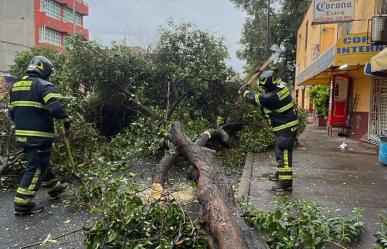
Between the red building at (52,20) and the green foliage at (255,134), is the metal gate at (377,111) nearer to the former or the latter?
the green foliage at (255,134)

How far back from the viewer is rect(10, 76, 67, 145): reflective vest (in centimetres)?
470

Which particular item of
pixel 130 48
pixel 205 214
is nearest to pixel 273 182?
pixel 205 214

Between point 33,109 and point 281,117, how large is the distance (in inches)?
133

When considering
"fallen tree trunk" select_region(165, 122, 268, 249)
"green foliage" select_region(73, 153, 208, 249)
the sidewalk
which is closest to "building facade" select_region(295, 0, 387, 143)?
the sidewalk

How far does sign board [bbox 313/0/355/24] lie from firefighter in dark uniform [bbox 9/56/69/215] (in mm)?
8118

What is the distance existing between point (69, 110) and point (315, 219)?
4739 mm

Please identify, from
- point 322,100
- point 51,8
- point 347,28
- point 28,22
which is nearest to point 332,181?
point 347,28

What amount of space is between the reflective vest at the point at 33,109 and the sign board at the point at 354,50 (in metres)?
6.80

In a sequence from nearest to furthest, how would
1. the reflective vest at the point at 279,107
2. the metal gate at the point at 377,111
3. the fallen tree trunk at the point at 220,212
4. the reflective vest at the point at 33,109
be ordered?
the fallen tree trunk at the point at 220,212, the reflective vest at the point at 33,109, the reflective vest at the point at 279,107, the metal gate at the point at 377,111

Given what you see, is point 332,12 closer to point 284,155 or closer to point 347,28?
point 347,28

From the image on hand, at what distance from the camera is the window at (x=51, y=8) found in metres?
42.0

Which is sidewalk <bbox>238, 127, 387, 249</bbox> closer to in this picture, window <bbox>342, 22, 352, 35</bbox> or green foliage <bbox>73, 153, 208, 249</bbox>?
green foliage <bbox>73, 153, 208, 249</bbox>

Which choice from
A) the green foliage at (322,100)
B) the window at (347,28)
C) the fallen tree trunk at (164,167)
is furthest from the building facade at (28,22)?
the fallen tree trunk at (164,167)

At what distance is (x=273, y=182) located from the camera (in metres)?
5.78
